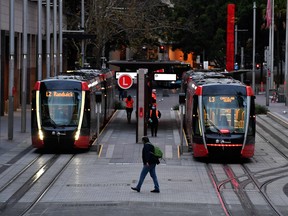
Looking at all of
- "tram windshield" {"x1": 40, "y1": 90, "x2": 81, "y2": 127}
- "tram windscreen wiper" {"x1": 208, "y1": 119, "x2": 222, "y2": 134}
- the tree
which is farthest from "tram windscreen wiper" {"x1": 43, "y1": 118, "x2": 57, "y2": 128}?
the tree

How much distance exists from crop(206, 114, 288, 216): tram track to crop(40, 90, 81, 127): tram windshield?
5.74m

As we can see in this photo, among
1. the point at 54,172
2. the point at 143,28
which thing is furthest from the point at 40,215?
the point at 143,28

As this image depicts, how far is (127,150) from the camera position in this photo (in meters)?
33.0

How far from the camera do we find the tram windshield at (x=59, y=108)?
31.5 meters

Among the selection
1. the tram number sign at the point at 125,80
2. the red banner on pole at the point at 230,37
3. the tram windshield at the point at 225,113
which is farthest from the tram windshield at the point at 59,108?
the red banner on pole at the point at 230,37

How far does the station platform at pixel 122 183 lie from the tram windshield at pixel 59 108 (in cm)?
147

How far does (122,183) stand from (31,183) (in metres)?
2.67

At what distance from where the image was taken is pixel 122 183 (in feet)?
79.9

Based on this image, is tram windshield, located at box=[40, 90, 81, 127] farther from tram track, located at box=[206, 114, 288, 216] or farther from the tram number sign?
the tram number sign

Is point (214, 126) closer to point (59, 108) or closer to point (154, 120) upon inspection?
point (59, 108)

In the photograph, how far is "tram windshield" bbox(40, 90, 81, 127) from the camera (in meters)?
31.5

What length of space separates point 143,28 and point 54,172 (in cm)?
3502

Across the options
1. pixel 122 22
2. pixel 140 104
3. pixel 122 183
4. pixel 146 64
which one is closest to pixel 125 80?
pixel 146 64

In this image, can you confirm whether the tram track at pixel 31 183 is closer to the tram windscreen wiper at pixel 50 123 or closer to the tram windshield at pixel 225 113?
the tram windscreen wiper at pixel 50 123
